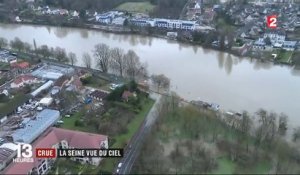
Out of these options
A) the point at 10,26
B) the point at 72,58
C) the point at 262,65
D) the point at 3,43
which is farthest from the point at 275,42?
the point at 10,26

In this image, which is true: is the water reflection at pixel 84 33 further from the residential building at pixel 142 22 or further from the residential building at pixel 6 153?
the residential building at pixel 6 153

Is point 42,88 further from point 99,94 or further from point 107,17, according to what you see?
point 107,17

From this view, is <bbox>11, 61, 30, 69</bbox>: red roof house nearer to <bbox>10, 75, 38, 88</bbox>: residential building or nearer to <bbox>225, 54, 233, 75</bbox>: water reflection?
<bbox>10, 75, 38, 88</bbox>: residential building

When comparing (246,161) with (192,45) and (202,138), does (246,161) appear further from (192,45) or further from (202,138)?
(192,45)

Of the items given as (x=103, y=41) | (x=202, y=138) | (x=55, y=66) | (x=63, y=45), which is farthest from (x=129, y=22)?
(x=202, y=138)

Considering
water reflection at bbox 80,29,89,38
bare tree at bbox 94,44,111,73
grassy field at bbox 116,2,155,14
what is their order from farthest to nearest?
1. grassy field at bbox 116,2,155,14
2. water reflection at bbox 80,29,89,38
3. bare tree at bbox 94,44,111,73

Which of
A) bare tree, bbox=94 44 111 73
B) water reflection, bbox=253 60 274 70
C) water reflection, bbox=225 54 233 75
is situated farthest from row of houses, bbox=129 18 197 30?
bare tree, bbox=94 44 111 73
